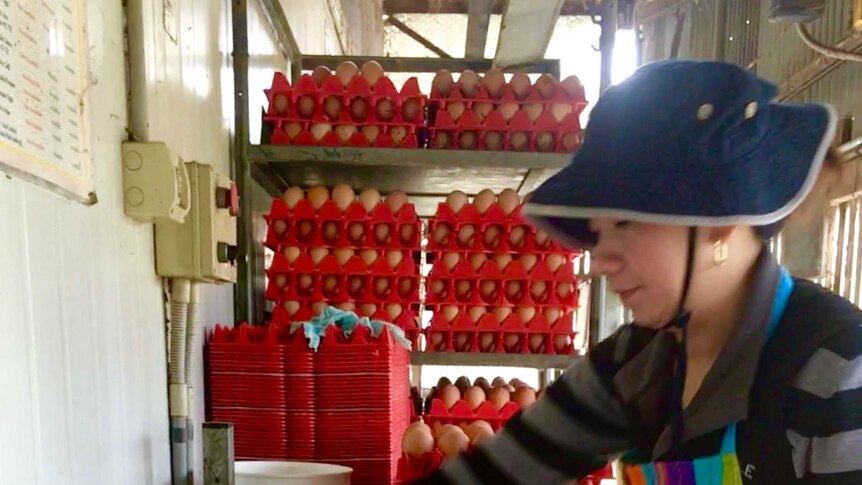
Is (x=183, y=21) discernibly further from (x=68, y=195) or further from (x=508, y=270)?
(x=508, y=270)

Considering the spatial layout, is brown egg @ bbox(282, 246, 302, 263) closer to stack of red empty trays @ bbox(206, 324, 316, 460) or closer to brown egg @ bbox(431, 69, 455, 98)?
stack of red empty trays @ bbox(206, 324, 316, 460)

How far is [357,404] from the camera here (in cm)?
Result: 136

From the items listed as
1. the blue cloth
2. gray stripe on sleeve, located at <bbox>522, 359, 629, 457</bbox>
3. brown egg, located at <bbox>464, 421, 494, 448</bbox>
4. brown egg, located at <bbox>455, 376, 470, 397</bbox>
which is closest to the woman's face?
gray stripe on sleeve, located at <bbox>522, 359, 629, 457</bbox>

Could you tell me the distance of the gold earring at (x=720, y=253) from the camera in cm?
70

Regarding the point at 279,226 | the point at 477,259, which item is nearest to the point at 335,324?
the point at 279,226

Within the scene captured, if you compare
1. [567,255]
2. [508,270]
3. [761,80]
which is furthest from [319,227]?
[761,80]

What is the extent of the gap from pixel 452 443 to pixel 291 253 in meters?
0.68

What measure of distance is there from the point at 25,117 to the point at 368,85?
1.11 meters

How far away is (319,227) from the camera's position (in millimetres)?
1682

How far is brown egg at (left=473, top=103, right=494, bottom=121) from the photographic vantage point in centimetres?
174

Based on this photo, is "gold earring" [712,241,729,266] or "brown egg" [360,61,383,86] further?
"brown egg" [360,61,383,86]

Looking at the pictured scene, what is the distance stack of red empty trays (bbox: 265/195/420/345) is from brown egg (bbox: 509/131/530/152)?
1.14 feet

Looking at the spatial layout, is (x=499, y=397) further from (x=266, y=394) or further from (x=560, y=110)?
(x=560, y=110)

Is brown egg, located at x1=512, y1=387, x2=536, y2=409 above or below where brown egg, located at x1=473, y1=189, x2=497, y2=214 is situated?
below
